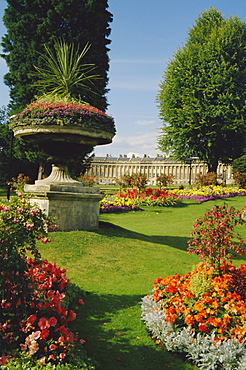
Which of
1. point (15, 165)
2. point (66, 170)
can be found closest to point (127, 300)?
point (66, 170)

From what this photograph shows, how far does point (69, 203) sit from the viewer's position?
32.1 feet

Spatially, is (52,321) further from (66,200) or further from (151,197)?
(151,197)

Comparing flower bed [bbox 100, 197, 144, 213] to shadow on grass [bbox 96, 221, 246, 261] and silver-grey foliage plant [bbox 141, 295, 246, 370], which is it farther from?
silver-grey foliage plant [bbox 141, 295, 246, 370]

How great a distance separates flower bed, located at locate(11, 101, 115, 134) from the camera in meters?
9.66

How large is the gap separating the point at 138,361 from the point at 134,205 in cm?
1676

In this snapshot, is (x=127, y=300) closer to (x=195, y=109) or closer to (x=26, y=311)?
(x=26, y=311)

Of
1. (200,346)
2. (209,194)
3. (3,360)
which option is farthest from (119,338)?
(209,194)

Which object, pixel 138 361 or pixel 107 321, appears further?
pixel 107 321

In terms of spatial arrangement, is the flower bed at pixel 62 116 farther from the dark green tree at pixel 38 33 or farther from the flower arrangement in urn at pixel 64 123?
the dark green tree at pixel 38 33

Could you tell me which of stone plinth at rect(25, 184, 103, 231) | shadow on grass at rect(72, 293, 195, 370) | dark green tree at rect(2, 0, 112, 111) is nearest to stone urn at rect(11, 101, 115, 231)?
stone plinth at rect(25, 184, 103, 231)

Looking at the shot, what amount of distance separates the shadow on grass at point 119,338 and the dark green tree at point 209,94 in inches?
1112

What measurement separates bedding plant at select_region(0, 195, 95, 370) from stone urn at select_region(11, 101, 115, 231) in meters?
4.75

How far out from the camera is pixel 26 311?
14.0ft

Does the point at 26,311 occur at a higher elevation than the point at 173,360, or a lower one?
higher
